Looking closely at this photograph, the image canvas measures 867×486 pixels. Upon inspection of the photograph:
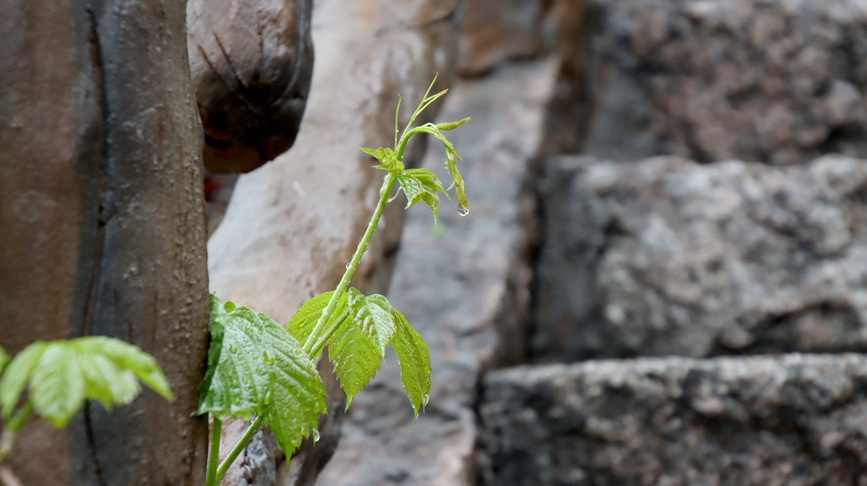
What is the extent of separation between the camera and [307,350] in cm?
85

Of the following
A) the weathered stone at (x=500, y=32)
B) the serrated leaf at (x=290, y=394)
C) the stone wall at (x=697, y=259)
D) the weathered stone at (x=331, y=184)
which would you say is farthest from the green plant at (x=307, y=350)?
the weathered stone at (x=500, y=32)

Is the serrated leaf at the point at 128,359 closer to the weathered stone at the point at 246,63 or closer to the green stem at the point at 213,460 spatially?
the green stem at the point at 213,460

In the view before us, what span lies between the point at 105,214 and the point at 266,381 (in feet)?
0.76

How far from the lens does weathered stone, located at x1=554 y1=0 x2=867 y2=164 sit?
2.86m

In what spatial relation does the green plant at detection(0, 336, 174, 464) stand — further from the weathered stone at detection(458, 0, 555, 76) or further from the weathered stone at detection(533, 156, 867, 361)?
the weathered stone at detection(458, 0, 555, 76)

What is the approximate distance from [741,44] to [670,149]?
0.49m

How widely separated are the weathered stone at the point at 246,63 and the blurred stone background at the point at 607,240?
1.20 feet

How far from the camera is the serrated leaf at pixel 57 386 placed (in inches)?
18.7

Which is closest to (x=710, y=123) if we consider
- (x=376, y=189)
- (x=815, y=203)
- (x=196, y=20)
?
(x=815, y=203)

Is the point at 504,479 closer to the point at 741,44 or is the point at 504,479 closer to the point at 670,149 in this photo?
the point at 670,149

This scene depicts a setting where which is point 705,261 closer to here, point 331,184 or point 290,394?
point 331,184

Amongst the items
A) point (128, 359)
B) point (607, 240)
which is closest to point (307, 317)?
point (128, 359)

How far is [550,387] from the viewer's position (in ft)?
7.06

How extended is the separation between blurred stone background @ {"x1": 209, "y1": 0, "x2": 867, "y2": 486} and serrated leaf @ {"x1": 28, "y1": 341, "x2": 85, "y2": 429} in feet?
2.79
